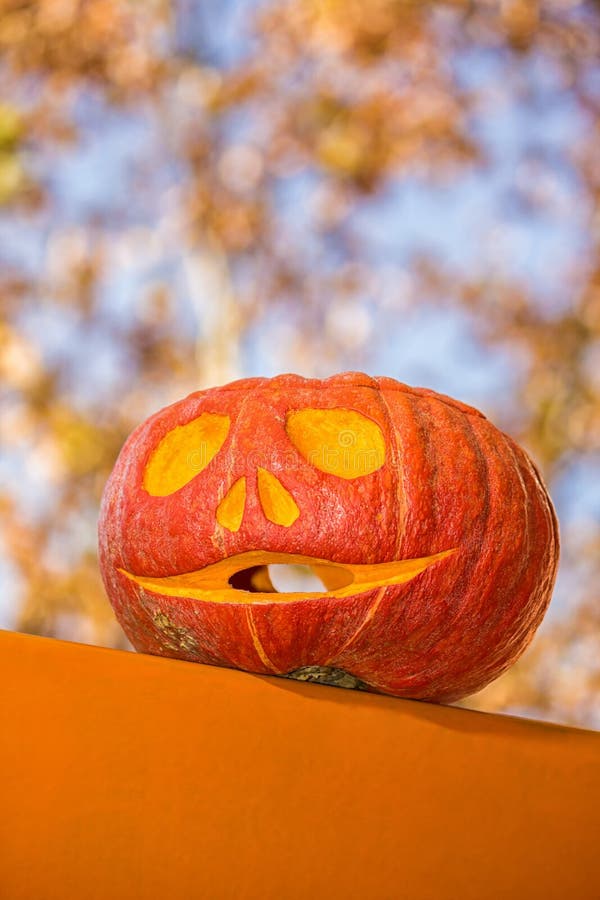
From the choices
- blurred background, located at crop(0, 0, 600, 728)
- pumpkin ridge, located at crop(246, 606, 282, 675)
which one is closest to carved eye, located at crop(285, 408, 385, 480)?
pumpkin ridge, located at crop(246, 606, 282, 675)

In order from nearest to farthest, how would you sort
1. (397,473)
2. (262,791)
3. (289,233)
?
(262,791), (397,473), (289,233)

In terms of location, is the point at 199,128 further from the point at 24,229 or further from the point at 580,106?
the point at 580,106

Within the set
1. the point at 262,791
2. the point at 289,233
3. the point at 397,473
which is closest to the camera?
the point at 262,791

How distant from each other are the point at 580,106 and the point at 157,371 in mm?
1439

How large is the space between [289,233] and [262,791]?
2302 millimetres

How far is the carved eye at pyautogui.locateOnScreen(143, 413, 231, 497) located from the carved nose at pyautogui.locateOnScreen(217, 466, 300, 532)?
0.06 m

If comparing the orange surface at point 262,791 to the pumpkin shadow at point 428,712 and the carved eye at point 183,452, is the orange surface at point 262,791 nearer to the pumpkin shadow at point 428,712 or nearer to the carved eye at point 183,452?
the pumpkin shadow at point 428,712

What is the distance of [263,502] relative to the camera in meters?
0.79

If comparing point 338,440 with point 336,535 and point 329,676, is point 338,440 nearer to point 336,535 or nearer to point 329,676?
point 336,535

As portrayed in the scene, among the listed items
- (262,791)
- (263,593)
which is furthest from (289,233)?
(262,791)

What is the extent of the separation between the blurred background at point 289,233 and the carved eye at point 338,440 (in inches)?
70.5

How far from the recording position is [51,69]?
2883 mm

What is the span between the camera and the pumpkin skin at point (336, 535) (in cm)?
78

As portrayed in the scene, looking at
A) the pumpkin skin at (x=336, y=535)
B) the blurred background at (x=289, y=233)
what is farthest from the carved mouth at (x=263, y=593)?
the blurred background at (x=289, y=233)
